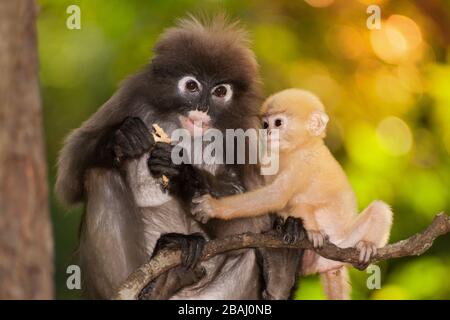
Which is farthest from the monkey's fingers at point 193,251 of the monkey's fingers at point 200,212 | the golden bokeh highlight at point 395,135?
the golden bokeh highlight at point 395,135

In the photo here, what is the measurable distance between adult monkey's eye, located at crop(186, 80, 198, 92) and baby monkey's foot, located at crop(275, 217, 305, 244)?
131 cm

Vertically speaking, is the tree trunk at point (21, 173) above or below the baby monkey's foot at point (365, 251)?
above

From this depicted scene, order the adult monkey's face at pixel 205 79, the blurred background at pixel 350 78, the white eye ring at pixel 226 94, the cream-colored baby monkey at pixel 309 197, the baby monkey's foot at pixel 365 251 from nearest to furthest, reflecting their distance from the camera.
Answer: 1. the baby monkey's foot at pixel 365 251
2. the cream-colored baby monkey at pixel 309 197
3. the adult monkey's face at pixel 205 79
4. the white eye ring at pixel 226 94
5. the blurred background at pixel 350 78

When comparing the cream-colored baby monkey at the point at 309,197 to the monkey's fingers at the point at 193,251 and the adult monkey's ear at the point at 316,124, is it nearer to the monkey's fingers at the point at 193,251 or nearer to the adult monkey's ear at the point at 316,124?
the adult monkey's ear at the point at 316,124

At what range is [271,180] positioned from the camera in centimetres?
606

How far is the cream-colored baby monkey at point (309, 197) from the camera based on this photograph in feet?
18.6

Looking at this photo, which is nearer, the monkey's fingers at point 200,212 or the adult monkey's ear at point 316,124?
the monkey's fingers at point 200,212

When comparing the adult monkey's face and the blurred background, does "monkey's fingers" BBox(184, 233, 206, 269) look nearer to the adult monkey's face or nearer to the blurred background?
the adult monkey's face

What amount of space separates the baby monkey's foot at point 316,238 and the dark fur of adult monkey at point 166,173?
741mm

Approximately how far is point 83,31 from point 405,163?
11.5 feet
